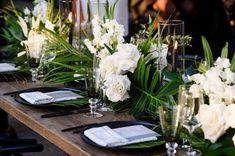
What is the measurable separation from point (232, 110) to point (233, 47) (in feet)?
9.61

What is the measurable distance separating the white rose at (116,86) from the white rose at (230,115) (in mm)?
588

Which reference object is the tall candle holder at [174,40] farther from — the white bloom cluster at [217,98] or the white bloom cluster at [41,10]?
the white bloom cluster at [41,10]

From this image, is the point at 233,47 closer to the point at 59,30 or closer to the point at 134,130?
the point at 59,30

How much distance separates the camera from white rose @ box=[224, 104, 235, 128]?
5.61 feet

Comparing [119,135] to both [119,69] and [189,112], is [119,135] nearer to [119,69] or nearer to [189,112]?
[189,112]

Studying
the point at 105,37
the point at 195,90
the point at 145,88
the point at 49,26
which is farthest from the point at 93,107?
the point at 49,26

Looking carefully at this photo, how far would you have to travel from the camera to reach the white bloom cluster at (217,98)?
1.74 m

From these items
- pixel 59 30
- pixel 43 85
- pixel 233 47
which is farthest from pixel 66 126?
pixel 233 47

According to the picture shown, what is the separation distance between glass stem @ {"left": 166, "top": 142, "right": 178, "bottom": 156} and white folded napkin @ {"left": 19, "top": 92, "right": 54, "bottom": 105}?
799 mm

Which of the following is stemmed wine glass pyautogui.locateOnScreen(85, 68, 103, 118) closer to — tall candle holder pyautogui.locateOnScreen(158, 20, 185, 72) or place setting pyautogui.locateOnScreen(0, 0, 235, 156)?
place setting pyautogui.locateOnScreen(0, 0, 235, 156)

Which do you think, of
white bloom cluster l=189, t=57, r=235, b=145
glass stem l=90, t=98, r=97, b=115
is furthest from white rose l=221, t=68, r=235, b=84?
glass stem l=90, t=98, r=97, b=115

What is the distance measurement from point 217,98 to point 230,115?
0.31 ft

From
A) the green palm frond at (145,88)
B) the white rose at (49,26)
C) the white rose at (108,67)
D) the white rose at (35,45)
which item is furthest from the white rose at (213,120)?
the white rose at (49,26)

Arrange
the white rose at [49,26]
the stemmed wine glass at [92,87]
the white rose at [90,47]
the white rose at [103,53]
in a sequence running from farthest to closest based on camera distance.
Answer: the white rose at [49,26], the white rose at [90,47], the white rose at [103,53], the stemmed wine glass at [92,87]
